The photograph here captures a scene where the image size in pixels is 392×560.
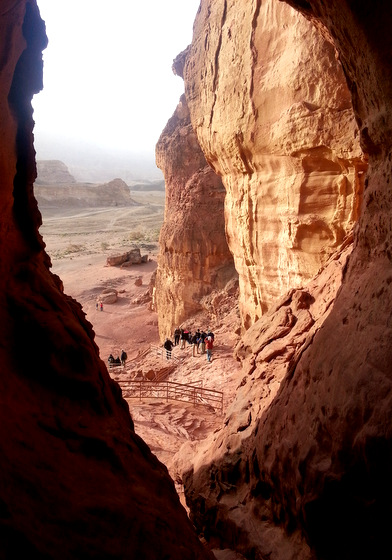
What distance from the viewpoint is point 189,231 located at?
1897 centimetres

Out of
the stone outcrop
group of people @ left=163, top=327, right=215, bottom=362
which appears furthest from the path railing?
the stone outcrop

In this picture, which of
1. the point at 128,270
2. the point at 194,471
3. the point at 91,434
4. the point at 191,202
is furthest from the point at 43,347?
the point at 128,270

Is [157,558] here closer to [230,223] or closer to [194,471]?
[194,471]

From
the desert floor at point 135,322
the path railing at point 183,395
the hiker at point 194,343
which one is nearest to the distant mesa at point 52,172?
the desert floor at point 135,322

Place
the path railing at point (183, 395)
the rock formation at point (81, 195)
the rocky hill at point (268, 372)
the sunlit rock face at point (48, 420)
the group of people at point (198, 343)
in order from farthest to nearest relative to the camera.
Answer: the rock formation at point (81, 195), the group of people at point (198, 343), the path railing at point (183, 395), the rocky hill at point (268, 372), the sunlit rock face at point (48, 420)

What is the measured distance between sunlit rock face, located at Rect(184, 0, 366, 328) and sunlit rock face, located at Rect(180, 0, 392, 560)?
6.03 ft

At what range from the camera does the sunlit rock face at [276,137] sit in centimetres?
748

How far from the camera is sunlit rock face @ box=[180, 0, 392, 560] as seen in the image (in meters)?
3.53

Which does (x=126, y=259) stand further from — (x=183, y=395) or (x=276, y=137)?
(x=276, y=137)

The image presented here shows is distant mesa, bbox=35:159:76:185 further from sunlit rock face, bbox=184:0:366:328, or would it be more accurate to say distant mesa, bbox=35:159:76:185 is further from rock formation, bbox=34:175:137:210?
sunlit rock face, bbox=184:0:366:328

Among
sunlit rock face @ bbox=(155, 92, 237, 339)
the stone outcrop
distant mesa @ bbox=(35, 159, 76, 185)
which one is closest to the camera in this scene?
sunlit rock face @ bbox=(155, 92, 237, 339)

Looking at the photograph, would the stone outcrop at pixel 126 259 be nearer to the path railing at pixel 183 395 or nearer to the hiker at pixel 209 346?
the hiker at pixel 209 346

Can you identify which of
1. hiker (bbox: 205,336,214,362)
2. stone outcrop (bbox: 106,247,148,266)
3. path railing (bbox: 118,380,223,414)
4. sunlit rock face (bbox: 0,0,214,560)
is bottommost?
path railing (bbox: 118,380,223,414)

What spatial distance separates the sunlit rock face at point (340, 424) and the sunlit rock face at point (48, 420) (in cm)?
119
